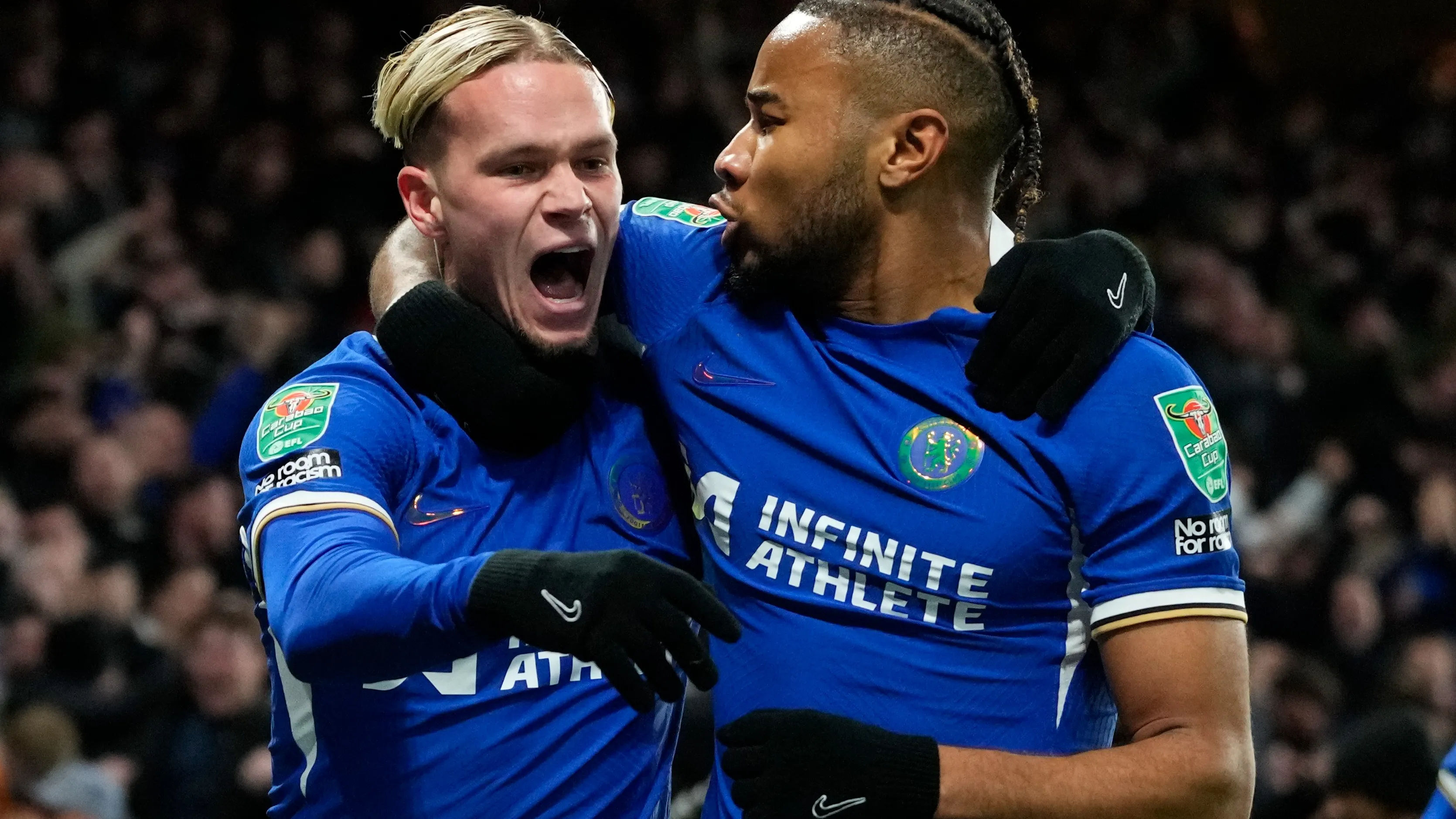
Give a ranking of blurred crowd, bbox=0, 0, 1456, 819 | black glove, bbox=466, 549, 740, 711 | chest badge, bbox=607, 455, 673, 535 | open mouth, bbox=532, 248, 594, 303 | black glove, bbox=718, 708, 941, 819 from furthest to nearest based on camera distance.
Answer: blurred crowd, bbox=0, 0, 1456, 819
open mouth, bbox=532, 248, 594, 303
chest badge, bbox=607, 455, 673, 535
black glove, bbox=718, 708, 941, 819
black glove, bbox=466, 549, 740, 711

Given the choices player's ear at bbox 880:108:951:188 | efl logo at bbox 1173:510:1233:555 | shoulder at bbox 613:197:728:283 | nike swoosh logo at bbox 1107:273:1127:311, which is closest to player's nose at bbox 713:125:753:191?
shoulder at bbox 613:197:728:283

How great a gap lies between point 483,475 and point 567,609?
80 cm

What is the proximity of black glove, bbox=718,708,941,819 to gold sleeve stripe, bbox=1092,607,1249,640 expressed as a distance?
35cm

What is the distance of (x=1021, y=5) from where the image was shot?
1311 cm

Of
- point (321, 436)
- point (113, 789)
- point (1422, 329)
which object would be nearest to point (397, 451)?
point (321, 436)

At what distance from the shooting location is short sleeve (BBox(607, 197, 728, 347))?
9.58 feet

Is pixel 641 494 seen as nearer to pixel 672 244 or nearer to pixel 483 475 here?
pixel 483 475

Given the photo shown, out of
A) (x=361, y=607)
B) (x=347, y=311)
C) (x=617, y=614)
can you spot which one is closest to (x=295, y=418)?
(x=361, y=607)

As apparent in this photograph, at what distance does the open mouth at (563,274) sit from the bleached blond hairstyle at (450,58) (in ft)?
0.89

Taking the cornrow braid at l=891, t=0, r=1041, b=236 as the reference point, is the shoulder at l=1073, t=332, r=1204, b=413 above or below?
below

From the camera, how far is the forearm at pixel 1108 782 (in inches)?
95.1

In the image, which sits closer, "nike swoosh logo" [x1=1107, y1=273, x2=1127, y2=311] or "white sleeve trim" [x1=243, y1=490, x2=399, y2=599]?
"white sleeve trim" [x1=243, y1=490, x2=399, y2=599]

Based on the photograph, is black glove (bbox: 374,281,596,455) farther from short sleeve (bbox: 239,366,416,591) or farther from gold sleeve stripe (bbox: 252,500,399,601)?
gold sleeve stripe (bbox: 252,500,399,601)

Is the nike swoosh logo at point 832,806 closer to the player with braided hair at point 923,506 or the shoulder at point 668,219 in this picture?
the player with braided hair at point 923,506
